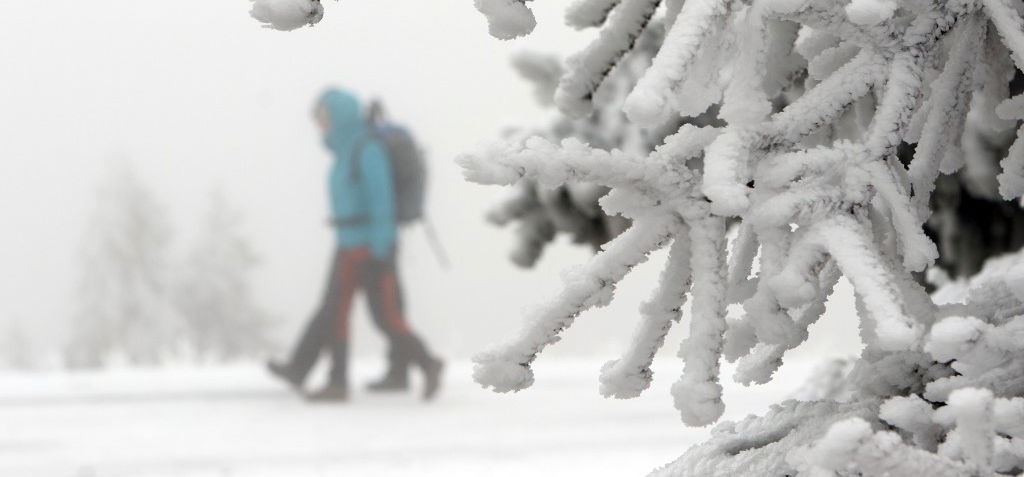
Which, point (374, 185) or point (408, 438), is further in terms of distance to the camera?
point (374, 185)

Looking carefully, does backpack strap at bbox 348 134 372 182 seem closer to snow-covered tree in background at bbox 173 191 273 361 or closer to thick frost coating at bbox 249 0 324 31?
thick frost coating at bbox 249 0 324 31

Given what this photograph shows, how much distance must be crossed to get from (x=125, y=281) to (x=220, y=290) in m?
2.27

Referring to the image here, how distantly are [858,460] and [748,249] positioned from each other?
1.46 feet

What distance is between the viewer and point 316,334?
7.91 meters

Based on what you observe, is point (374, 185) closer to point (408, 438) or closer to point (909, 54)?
point (408, 438)

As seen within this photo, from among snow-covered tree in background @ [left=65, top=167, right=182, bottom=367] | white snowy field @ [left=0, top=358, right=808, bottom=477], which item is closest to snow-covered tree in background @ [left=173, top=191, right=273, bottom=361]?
snow-covered tree in background @ [left=65, top=167, right=182, bottom=367]

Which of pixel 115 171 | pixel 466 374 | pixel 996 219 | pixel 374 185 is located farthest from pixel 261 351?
pixel 996 219

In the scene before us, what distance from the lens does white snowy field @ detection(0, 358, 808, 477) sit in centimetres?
526

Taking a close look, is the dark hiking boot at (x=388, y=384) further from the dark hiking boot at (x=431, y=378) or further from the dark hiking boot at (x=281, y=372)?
the dark hiking boot at (x=281, y=372)

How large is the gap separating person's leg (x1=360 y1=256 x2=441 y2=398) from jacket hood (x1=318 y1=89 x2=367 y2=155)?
86cm

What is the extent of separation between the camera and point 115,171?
2567 centimetres

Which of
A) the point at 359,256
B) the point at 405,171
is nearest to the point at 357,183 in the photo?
the point at 405,171

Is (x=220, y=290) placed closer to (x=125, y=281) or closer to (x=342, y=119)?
(x=125, y=281)

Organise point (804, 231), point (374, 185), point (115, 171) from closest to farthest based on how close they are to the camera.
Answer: point (804, 231)
point (374, 185)
point (115, 171)
